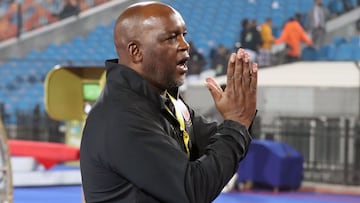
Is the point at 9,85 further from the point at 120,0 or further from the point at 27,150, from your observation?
the point at 27,150

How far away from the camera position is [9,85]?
16.6 meters

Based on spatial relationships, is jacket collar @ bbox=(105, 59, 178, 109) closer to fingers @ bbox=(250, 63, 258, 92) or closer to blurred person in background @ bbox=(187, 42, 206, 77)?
fingers @ bbox=(250, 63, 258, 92)

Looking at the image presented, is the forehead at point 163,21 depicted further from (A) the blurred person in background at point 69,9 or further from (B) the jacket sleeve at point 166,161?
(A) the blurred person in background at point 69,9

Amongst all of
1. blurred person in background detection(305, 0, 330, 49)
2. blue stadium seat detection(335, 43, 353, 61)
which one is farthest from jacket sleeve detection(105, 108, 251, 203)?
blurred person in background detection(305, 0, 330, 49)

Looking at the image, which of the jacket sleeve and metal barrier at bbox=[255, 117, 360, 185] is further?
metal barrier at bbox=[255, 117, 360, 185]

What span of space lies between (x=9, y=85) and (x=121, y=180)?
49.6ft

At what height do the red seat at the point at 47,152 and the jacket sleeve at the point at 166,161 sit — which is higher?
the jacket sleeve at the point at 166,161

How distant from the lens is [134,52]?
1970 mm

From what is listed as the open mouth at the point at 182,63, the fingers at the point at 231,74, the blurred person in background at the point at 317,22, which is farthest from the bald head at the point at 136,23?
the blurred person in background at the point at 317,22

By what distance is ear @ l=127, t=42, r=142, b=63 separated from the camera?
1.96 metres

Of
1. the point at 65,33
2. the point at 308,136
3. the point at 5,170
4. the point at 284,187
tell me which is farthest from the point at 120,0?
the point at 5,170

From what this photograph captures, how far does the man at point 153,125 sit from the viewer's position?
6.16ft

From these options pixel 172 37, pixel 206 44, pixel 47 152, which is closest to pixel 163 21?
pixel 172 37

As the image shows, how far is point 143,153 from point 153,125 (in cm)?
9
